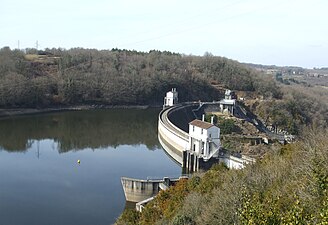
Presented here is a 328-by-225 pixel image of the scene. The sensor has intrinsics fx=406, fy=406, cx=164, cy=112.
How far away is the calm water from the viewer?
61.2 ft

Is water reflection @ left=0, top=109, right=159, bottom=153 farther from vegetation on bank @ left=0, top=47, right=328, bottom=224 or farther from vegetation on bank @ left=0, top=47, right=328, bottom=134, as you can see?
vegetation on bank @ left=0, top=47, right=328, bottom=224

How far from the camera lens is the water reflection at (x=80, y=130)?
34.0 meters

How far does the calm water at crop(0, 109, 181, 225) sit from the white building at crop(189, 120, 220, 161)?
7.56 ft

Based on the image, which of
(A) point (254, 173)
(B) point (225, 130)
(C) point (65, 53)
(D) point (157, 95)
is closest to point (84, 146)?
(B) point (225, 130)

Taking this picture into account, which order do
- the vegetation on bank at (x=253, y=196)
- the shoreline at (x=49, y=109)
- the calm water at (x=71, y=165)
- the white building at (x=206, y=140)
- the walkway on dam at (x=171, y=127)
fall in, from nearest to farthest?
the vegetation on bank at (x=253, y=196) < the calm water at (x=71, y=165) < the white building at (x=206, y=140) < the walkway on dam at (x=171, y=127) < the shoreline at (x=49, y=109)

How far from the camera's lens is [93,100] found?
56531 mm

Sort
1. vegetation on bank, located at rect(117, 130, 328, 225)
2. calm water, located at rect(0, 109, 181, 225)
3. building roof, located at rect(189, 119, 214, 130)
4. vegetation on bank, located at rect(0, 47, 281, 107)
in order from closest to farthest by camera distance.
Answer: vegetation on bank, located at rect(117, 130, 328, 225) < calm water, located at rect(0, 109, 181, 225) < building roof, located at rect(189, 119, 214, 130) < vegetation on bank, located at rect(0, 47, 281, 107)

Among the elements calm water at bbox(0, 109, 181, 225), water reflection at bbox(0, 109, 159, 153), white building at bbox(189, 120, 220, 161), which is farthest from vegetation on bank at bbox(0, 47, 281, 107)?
white building at bbox(189, 120, 220, 161)

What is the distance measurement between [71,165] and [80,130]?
13.4 m

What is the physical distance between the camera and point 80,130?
39.7 meters

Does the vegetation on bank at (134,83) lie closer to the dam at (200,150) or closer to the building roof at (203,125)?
Answer: the dam at (200,150)

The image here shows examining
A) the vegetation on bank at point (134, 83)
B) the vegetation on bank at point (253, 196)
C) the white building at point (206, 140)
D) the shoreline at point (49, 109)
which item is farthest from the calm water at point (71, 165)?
the vegetation on bank at point (134, 83)

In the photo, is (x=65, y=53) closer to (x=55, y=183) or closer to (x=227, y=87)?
(x=227, y=87)

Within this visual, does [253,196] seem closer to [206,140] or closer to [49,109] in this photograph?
[206,140]
